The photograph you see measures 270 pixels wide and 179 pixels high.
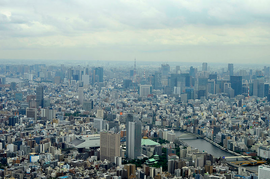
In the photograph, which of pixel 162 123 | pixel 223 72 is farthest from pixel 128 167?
pixel 223 72

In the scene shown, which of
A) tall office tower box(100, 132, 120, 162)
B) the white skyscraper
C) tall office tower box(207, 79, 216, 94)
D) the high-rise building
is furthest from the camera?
the white skyscraper

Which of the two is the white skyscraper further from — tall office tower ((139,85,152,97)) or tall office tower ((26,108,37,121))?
tall office tower ((26,108,37,121))

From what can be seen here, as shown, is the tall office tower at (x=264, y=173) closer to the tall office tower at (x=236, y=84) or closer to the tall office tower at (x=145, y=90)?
the tall office tower at (x=145, y=90)

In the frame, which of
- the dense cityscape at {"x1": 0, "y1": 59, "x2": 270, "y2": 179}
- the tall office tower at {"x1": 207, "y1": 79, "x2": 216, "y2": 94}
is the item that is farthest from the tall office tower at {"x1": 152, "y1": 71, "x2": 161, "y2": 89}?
the tall office tower at {"x1": 207, "y1": 79, "x2": 216, "y2": 94}

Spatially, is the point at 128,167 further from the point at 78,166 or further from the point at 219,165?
the point at 219,165

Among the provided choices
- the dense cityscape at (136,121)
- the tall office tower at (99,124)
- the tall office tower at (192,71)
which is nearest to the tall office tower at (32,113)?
the dense cityscape at (136,121)
